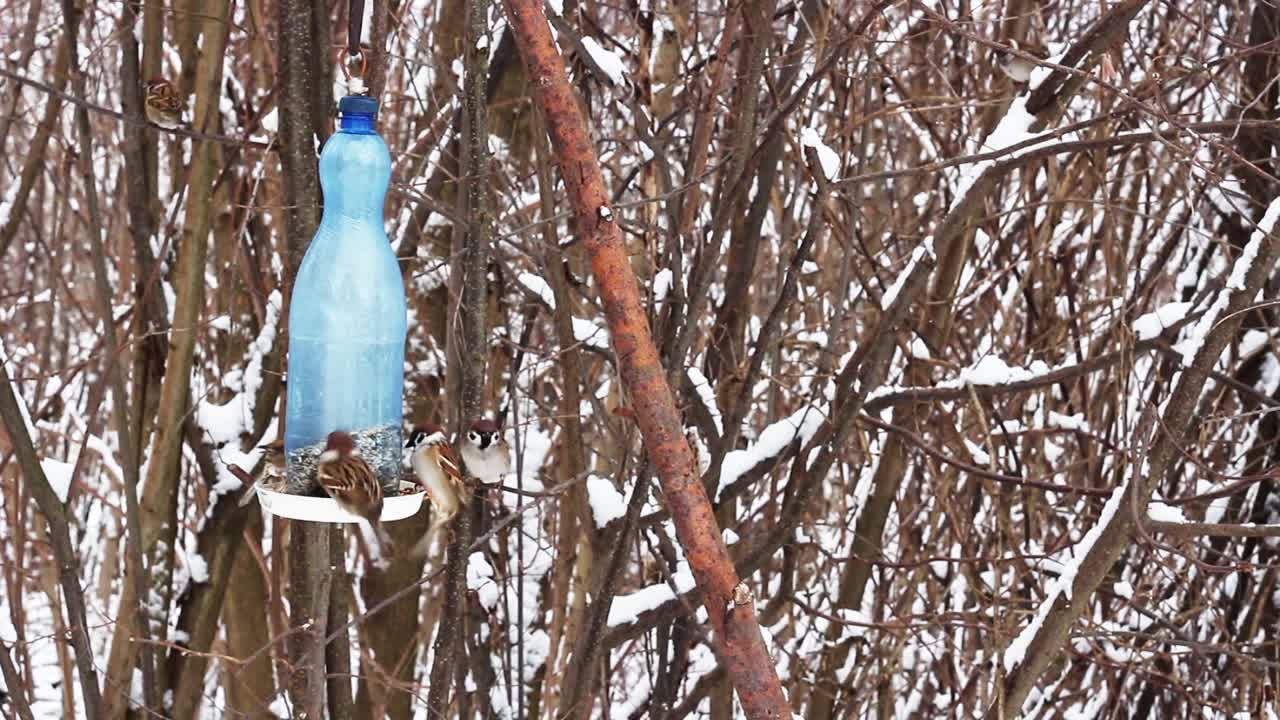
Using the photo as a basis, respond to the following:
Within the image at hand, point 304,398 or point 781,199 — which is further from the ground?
point 781,199

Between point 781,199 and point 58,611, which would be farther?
point 781,199

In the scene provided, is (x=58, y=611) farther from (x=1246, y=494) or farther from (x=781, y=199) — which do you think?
(x=1246, y=494)

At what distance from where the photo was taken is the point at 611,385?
3.70 m

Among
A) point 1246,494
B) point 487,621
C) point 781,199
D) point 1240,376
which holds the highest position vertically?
point 781,199

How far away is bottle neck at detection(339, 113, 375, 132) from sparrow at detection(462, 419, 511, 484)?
527 mm

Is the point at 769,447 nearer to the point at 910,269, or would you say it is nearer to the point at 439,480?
the point at 910,269

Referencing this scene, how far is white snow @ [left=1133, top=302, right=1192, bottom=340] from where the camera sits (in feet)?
9.55

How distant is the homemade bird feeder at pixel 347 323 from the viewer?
1797 mm

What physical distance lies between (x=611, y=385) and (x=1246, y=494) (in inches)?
75.3

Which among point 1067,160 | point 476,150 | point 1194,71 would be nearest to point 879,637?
point 1067,160

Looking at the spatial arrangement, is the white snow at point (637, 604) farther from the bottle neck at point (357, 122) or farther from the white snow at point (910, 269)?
the bottle neck at point (357, 122)

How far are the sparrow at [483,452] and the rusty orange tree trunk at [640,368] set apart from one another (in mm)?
505

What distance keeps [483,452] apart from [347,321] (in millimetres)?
335

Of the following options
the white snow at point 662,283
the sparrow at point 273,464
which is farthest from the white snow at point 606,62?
the sparrow at point 273,464
